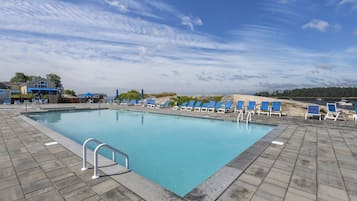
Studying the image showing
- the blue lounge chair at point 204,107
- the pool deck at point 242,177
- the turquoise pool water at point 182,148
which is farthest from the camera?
the blue lounge chair at point 204,107

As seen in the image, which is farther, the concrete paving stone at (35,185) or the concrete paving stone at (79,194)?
the concrete paving stone at (35,185)

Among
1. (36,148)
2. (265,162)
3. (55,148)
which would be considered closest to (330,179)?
(265,162)

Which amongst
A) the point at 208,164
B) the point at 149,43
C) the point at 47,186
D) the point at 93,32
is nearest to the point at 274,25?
the point at 149,43

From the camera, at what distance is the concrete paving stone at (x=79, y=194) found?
5.63ft

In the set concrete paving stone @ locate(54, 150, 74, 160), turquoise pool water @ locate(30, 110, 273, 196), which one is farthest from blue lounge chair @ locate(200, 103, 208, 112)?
concrete paving stone @ locate(54, 150, 74, 160)

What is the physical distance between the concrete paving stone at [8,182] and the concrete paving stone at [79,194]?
2.85 feet

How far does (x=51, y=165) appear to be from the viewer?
99.7 inches

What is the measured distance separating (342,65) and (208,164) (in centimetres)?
1942

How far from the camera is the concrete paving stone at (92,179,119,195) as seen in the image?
1854 mm

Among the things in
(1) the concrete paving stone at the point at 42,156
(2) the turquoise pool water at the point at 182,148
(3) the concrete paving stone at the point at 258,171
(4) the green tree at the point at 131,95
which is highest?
(4) the green tree at the point at 131,95

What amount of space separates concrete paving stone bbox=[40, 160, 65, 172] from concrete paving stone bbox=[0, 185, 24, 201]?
468mm

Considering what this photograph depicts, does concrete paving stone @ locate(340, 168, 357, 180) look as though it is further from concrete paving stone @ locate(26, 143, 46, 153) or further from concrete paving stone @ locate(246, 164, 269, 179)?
concrete paving stone @ locate(26, 143, 46, 153)

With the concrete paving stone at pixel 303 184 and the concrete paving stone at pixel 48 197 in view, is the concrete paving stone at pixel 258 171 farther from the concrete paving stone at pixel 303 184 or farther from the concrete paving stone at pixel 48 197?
the concrete paving stone at pixel 48 197

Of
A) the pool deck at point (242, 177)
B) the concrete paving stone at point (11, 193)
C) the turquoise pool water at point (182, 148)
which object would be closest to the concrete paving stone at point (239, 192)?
the pool deck at point (242, 177)
